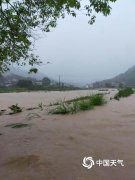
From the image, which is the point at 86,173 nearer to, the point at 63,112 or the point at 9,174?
the point at 9,174

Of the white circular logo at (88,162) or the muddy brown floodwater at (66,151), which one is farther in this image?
the white circular logo at (88,162)

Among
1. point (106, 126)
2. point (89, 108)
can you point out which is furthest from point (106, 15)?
point (89, 108)

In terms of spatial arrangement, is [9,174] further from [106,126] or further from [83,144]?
[106,126]

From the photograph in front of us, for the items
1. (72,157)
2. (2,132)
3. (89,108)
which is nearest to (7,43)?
(2,132)

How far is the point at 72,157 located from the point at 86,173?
826 millimetres

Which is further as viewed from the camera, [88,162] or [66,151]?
[66,151]

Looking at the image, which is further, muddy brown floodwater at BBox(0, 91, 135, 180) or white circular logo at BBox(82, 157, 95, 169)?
white circular logo at BBox(82, 157, 95, 169)

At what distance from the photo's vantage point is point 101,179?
362 centimetres

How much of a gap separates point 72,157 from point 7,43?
344 cm

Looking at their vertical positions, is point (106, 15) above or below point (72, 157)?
above

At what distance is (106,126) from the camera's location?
758cm

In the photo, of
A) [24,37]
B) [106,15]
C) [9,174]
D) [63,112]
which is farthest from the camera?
[63,112]

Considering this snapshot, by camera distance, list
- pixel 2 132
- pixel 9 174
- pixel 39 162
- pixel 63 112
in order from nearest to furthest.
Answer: pixel 9 174 → pixel 39 162 → pixel 2 132 → pixel 63 112

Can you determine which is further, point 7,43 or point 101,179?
point 7,43
